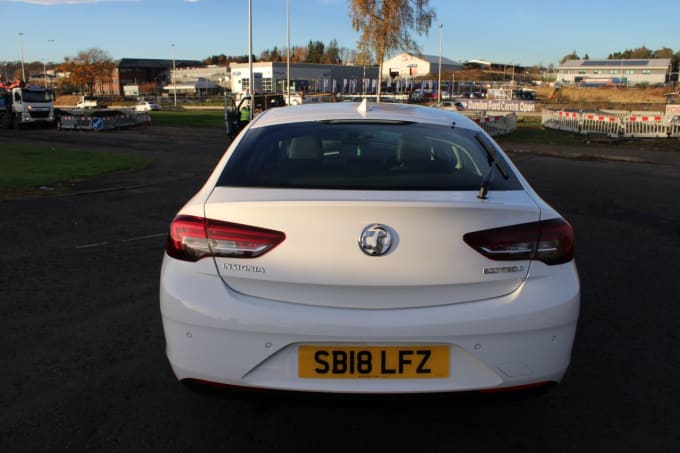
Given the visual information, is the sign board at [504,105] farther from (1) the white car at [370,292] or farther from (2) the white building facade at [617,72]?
(2) the white building facade at [617,72]

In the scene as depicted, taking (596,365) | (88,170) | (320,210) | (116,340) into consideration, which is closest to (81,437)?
(116,340)

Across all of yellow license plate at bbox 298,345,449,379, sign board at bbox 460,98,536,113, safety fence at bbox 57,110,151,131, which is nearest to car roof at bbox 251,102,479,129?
yellow license plate at bbox 298,345,449,379

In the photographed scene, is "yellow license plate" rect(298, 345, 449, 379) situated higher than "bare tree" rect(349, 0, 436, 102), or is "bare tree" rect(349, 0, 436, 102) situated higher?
"bare tree" rect(349, 0, 436, 102)

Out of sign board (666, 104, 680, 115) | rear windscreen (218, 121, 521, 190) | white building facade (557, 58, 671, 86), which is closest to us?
rear windscreen (218, 121, 521, 190)

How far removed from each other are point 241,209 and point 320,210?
341mm

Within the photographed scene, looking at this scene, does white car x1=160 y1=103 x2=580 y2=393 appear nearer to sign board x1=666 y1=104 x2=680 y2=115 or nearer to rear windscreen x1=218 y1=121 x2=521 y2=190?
rear windscreen x1=218 y1=121 x2=521 y2=190

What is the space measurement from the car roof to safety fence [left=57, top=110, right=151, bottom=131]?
106 feet

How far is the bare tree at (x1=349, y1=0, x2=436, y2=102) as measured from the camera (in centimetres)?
4612

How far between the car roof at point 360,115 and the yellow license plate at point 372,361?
1.48 m

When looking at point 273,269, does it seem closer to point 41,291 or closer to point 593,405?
point 593,405

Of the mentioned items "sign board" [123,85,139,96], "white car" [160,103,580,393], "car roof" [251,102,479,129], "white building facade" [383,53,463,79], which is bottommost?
"white car" [160,103,580,393]

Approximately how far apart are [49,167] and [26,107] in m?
22.2

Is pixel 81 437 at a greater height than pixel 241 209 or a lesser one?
lesser

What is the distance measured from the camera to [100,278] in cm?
561
